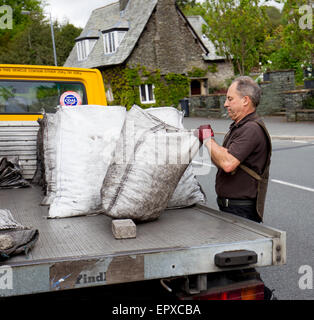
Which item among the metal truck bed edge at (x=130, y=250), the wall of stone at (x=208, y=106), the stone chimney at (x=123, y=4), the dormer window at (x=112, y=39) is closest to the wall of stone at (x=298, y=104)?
the wall of stone at (x=208, y=106)

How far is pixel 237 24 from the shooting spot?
85.6 feet

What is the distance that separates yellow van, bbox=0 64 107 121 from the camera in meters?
5.60

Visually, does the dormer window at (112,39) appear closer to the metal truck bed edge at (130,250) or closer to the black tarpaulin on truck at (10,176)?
the black tarpaulin on truck at (10,176)

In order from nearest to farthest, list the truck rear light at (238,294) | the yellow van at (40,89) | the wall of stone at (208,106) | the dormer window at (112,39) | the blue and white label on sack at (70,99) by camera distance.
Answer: the truck rear light at (238,294), the yellow van at (40,89), the blue and white label on sack at (70,99), the wall of stone at (208,106), the dormer window at (112,39)

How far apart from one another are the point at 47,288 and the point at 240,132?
1925 mm

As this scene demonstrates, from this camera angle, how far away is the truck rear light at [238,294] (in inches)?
94.0

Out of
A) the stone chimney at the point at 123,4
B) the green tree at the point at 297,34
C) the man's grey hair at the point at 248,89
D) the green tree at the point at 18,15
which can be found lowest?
the man's grey hair at the point at 248,89

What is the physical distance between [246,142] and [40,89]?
3.20m

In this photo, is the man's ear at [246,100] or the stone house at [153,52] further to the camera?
the stone house at [153,52]

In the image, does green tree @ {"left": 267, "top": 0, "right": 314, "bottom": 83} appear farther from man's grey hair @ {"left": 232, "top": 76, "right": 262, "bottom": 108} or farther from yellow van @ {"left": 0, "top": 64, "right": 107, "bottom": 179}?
man's grey hair @ {"left": 232, "top": 76, "right": 262, "bottom": 108}

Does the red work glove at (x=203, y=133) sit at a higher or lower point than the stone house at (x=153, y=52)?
lower

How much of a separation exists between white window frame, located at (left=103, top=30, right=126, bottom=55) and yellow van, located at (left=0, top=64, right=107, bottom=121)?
32.4 metres

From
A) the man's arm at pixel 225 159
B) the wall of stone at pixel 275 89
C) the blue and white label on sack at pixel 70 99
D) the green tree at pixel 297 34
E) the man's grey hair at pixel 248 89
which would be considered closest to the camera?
the man's arm at pixel 225 159

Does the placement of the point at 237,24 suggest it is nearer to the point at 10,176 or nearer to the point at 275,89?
the point at 275,89
